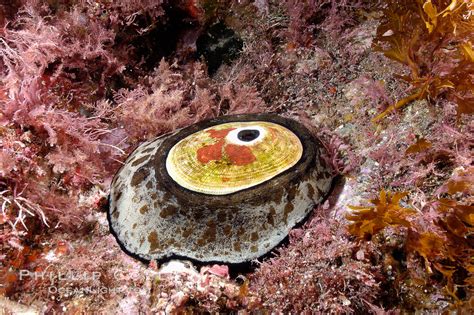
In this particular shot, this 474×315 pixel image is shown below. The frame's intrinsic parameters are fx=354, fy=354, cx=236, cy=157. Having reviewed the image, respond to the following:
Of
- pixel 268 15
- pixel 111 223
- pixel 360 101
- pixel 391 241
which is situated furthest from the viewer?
pixel 268 15

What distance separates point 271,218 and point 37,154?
1677 mm

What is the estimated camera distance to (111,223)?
8.53 ft

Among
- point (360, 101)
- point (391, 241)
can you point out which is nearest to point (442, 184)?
point (391, 241)

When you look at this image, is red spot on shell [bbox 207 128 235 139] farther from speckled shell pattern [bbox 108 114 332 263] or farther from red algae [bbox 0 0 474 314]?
speckled shell pattern [bbox 108 114 332 263]

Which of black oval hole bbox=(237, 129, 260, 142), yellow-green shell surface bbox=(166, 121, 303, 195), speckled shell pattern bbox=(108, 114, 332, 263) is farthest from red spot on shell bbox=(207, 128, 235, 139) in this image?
speckled shell pattern bbox=(108, 114, 332, 263)

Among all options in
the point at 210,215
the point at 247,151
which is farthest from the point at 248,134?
the point at 210,215

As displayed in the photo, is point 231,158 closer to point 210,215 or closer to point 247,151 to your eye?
point 247,151

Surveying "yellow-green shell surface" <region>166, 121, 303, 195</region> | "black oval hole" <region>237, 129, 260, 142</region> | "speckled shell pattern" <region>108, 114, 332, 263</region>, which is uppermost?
"black oval hole" <region>237, 129, 260, 142</region>

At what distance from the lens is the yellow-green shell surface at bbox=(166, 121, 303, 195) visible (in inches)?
99.5

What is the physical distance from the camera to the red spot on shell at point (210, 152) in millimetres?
2635

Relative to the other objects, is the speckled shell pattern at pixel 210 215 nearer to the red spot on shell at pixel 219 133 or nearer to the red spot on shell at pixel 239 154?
the red spot on shell at pixel 239 154

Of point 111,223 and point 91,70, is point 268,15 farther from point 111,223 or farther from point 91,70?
point 111,223

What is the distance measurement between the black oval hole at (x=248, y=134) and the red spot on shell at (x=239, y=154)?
0.08m

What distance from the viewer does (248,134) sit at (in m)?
2.75
